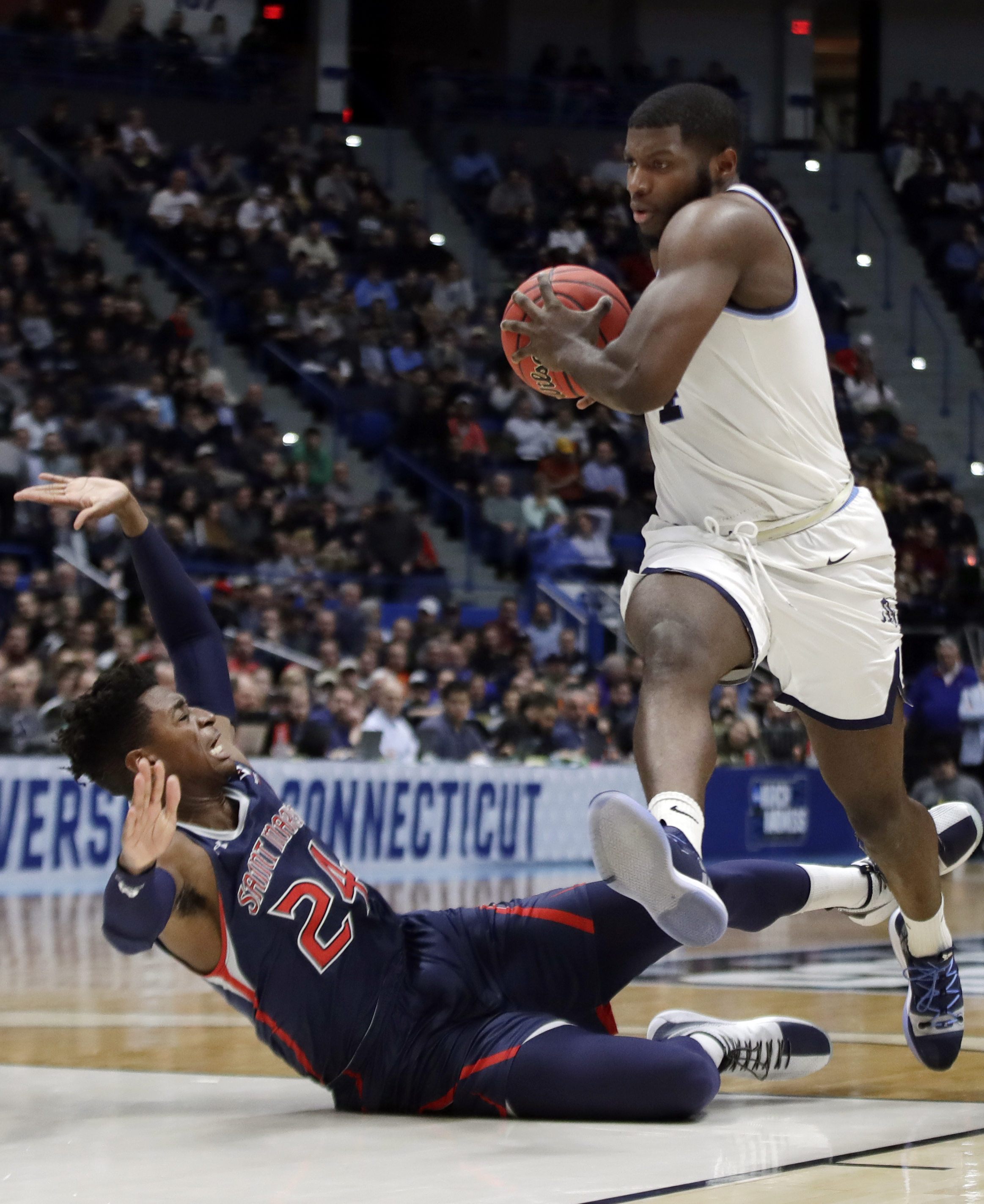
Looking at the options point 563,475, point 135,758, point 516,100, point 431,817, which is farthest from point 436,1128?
point 516,100

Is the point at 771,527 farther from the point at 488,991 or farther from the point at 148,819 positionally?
the point at 148,819

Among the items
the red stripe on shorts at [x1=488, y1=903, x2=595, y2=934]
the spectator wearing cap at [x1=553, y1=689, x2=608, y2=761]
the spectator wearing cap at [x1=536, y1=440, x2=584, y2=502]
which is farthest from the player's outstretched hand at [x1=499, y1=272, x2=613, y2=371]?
the spectator wearing cap at [x1=536, y1=440, x2=584, y2=502]

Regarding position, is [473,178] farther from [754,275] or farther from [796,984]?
[754,275]

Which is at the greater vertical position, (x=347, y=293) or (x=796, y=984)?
(x=347, y=293)

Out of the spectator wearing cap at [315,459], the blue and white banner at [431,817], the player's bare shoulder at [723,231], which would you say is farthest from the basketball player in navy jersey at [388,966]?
the spectator wearing cap at [315,459]

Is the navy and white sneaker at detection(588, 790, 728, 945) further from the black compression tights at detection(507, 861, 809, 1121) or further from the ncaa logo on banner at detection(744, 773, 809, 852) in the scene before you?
the ncaa logo on banner at detection(744, 773, 809, 852)

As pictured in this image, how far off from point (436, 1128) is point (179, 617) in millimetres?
1332

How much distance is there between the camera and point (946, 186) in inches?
885

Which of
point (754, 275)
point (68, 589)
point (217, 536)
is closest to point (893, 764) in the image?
point (754, 275)

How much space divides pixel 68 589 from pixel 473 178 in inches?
380

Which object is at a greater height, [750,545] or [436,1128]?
[750,545]

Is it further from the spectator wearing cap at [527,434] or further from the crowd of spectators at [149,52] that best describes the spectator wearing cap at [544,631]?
the crowd of spectators at [149,52]

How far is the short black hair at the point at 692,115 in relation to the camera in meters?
4.07

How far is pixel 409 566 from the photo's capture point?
15.5 m
